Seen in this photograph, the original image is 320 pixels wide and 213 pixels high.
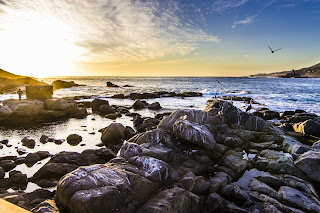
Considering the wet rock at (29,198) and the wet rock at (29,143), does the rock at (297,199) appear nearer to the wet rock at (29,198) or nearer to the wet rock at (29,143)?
the wet rock at (29,198)

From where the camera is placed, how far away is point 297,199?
6.41 metres

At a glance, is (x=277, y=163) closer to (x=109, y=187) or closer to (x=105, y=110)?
(x=109, y=187)

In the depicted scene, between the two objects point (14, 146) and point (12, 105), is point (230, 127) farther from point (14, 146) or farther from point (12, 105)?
point (12, 105)

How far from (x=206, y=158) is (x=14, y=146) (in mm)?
12773

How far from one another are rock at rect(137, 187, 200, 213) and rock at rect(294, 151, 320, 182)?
5.69 meters

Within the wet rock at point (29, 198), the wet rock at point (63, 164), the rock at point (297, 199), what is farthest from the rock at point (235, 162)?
the wet rock at point (29, 198)

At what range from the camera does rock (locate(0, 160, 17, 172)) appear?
923cm

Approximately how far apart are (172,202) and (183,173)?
8.01 ft

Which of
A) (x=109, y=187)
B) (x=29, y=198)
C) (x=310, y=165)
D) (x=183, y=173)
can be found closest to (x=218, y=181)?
(x=183, y=173)

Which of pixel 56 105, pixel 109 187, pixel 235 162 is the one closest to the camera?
pixel 109 187

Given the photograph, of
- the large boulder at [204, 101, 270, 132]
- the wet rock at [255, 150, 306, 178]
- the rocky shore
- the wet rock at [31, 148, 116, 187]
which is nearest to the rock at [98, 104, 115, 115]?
the rocky shore

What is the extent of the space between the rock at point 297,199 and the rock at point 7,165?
40.3 ft

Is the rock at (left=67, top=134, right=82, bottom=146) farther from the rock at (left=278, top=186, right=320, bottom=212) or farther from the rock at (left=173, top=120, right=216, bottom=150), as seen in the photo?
the rock at (left=278, top=186, right=320, bottom=212)

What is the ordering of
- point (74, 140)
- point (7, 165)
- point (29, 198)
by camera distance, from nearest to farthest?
1. point (29, 198)
2. point (7, 165)
3. point (74, 140)
